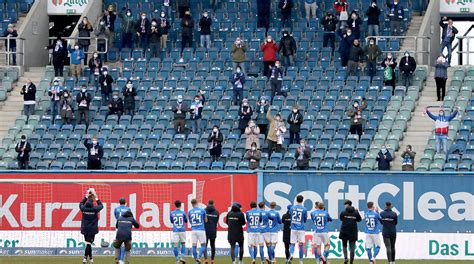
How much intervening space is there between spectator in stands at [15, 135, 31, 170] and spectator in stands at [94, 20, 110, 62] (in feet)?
24.8

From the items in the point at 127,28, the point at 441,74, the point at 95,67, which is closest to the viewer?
the point at 441,74

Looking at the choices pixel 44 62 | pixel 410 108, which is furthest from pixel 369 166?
pixel 44 62

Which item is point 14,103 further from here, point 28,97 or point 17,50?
point 17,50

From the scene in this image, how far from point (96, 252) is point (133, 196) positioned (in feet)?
6.65

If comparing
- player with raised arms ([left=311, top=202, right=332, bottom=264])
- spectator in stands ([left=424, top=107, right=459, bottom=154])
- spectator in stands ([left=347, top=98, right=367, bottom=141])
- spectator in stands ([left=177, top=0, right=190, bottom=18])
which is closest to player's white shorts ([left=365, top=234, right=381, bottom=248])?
player with raised arms ([left=311, top=202, right=332, bottom=264])

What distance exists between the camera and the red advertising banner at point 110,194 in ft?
146

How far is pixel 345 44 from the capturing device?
52.6 m

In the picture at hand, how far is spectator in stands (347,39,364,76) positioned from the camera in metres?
51.8

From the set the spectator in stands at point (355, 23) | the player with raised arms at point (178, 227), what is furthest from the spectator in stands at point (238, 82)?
the player with raised arms at point (178, 227)

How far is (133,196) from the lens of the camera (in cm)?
4475

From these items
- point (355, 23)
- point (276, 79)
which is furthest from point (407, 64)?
point (276, 79)

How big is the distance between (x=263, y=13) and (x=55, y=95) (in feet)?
28.1

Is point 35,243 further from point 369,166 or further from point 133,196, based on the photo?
point 369,166

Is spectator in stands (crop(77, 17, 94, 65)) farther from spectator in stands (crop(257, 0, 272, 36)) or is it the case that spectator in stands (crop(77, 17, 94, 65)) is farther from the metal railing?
spectator in stands (crop(257, 0, 272, 36))
